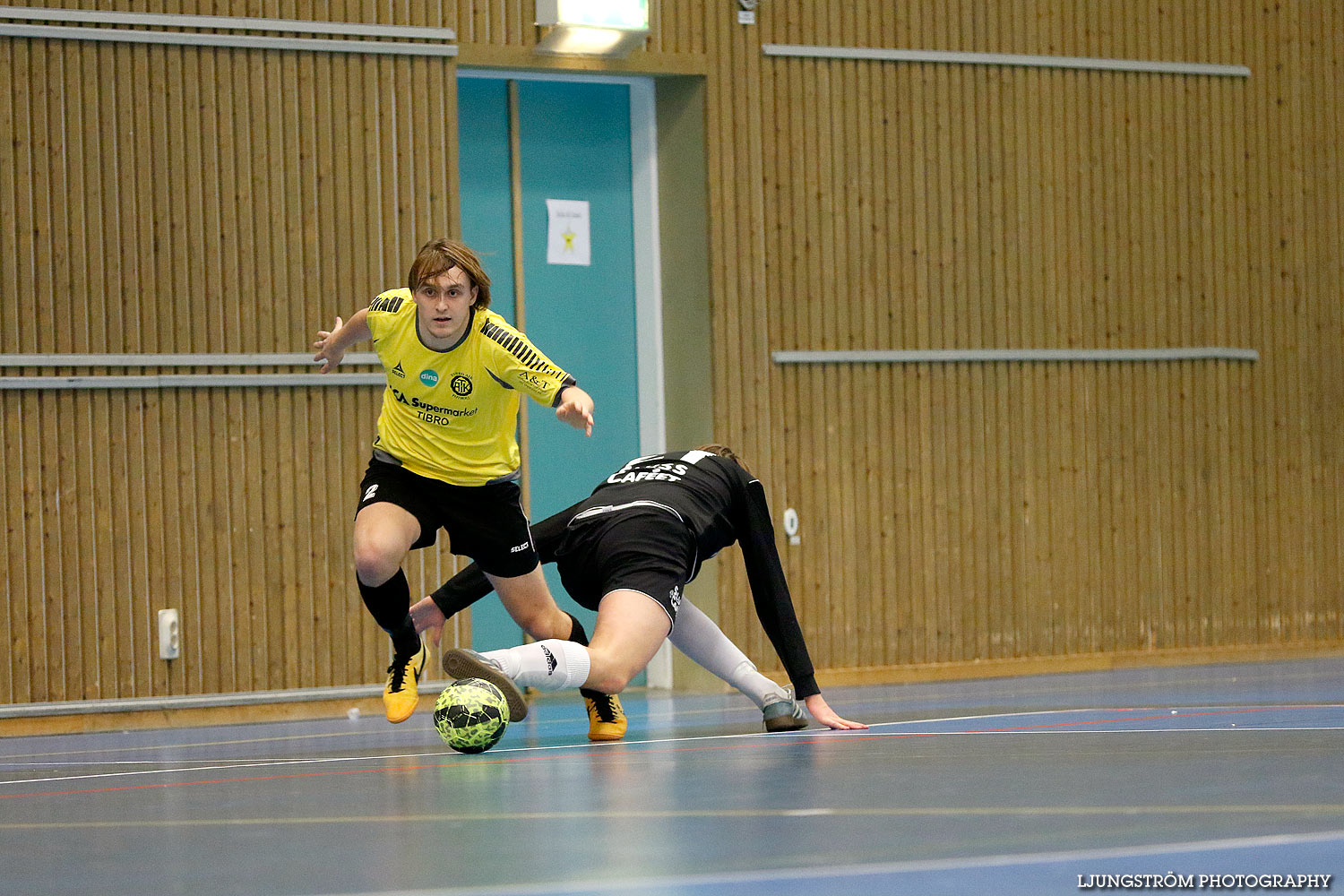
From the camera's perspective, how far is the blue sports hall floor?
1979 millimetres

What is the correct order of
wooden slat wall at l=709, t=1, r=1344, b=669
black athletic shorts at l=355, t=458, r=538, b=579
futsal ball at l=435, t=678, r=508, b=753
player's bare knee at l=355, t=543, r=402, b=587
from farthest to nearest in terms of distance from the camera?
wooden slat wall at l=709, t=1, r=1344, b=669 → black athletic shorts at l=355, t=458, r=538, b=579 → player's bare knee at l=355, t=543, r=402, b=587 → futsal ball at l=435, t=678, r=508, b=753

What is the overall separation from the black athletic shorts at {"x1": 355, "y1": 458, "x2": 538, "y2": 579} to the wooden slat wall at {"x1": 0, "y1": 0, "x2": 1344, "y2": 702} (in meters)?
2.83

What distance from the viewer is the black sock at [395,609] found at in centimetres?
473

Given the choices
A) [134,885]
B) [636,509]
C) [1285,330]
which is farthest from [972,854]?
[1285,330]

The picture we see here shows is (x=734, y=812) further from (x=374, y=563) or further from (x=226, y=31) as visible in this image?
(x=226, y=31)

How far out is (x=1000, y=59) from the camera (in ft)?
29.0

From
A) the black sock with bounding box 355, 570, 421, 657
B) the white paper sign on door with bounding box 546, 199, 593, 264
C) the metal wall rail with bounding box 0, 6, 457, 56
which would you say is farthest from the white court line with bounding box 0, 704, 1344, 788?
the white paper sign on door with bounding box 546, 199, 593, 264

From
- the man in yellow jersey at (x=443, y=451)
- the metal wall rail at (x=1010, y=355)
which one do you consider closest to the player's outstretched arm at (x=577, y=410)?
the man in yellow jersey at (x=443, y=451)

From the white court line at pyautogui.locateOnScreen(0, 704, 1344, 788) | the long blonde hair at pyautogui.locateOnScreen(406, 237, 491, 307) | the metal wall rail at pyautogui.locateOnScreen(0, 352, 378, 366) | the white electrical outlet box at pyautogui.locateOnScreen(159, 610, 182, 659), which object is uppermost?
the long blonde hair at pyautogui.locateOnScreen(406, 237, 491, 307)

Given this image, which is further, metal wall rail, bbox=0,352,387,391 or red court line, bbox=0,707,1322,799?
metal wall rail, bbox=0,352,387,391

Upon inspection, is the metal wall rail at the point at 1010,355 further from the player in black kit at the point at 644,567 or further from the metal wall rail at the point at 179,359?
the player in black kit at the point at 644,567

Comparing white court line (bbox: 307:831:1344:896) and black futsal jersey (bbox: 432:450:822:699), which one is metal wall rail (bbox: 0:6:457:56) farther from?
white court line (bbox: 307:831:1344:896)

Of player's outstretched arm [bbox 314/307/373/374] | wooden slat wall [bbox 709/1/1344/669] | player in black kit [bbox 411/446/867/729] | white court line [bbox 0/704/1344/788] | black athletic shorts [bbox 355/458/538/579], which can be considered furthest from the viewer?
wooden slat wall [bbox 709/1/1344/669]

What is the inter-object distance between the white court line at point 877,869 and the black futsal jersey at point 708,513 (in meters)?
2.42
